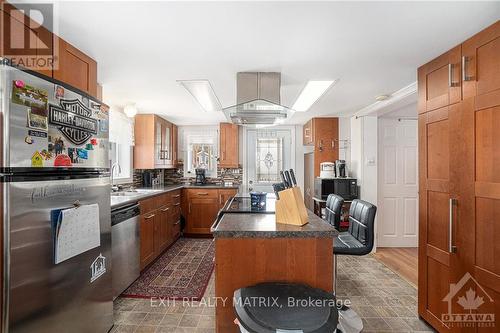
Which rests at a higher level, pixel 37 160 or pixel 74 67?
pixel 74 67

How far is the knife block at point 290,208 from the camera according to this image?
162cm

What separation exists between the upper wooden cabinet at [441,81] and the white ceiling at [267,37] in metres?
0.08

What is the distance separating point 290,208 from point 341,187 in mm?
2378

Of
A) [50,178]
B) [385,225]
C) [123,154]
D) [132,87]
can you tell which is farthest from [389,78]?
[123,154]

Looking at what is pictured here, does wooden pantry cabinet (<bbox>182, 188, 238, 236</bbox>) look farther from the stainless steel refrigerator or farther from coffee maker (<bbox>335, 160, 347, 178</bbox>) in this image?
the stainless steel refrigerator

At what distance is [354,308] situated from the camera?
7.30ft

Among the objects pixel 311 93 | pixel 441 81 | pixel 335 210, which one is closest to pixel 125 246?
pixel 335 210

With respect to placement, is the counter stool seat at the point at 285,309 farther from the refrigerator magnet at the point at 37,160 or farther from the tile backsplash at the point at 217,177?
the tile backsplash at the point at 217,177

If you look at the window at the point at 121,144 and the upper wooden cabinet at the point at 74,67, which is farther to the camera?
the window at the point at 121,144

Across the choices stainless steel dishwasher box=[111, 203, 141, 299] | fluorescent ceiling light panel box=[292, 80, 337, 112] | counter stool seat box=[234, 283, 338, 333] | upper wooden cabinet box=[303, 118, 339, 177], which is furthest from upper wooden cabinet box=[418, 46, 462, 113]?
stainless steel dishwasher box=[111, 203, 141, 299]

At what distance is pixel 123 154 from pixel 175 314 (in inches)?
103

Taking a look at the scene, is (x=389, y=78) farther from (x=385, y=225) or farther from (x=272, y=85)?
(x=385, y=225)

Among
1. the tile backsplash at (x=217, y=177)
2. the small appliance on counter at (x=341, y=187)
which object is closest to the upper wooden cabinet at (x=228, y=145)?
the tile backsplash at (x=217, y=177)

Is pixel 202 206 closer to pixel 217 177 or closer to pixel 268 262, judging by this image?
pixel 217 177
